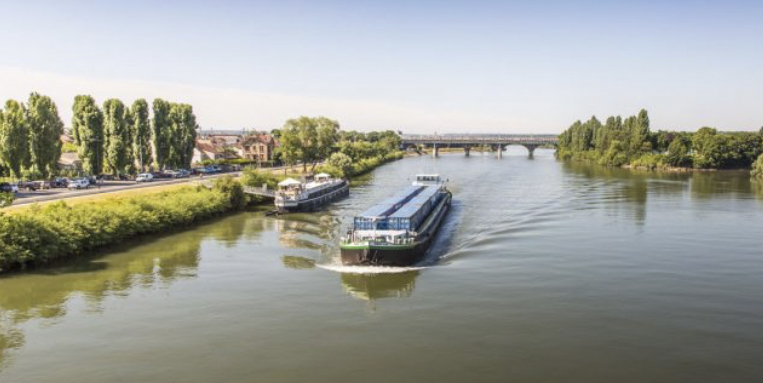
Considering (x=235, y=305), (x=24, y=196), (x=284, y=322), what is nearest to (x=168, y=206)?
(x=24, y=196)

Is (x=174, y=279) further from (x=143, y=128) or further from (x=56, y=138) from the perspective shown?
(x=143, y=128)

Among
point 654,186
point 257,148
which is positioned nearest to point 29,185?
point 257,148

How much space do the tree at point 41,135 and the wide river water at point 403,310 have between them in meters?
34.1

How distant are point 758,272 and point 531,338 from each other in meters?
22.1

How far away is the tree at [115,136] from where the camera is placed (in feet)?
277

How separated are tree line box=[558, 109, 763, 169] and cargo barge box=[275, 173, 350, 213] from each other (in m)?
98.3

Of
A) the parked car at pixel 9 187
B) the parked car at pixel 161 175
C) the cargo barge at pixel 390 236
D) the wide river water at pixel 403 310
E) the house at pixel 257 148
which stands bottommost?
the wide river water at pixel 403 310

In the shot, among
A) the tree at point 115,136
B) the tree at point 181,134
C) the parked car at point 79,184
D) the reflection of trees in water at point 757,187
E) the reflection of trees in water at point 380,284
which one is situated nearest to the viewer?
the reflection of trees in water at point 380,284

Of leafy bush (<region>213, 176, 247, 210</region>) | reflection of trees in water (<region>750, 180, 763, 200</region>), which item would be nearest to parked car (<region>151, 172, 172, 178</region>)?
leafy bush (<region>213, 176, 247, 210</region>)

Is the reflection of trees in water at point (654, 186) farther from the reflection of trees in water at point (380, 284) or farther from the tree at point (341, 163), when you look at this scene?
the tree at point (341, 163)

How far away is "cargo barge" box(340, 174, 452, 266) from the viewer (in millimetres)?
39562

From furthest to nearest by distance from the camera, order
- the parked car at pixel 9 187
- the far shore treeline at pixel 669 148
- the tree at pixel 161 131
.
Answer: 1. the far shore treeline at pixel 669 148
2. the tree at pixel 161 131
3. the parked car at pixel 9 187

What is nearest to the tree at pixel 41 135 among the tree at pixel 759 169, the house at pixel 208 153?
the house at pixel 208 153

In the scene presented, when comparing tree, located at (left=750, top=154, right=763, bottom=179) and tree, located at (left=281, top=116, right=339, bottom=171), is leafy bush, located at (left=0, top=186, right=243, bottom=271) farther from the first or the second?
tree, located at (left=750, top=154, right=763, bottom=179)
